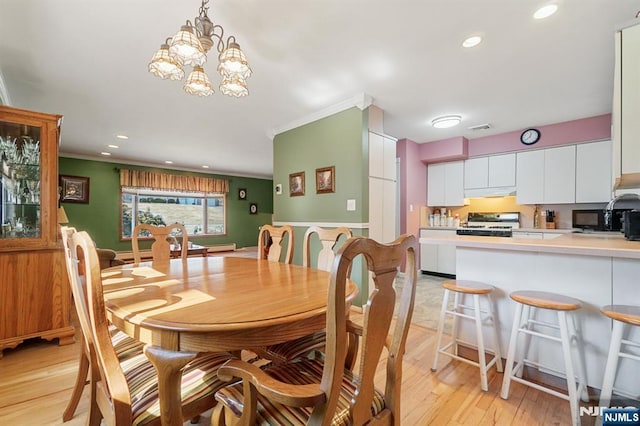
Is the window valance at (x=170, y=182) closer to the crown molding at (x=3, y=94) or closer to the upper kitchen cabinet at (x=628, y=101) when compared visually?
the crown molding at (x=3, y=94)

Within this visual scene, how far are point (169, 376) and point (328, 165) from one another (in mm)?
2875

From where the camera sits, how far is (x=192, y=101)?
10.6 ft

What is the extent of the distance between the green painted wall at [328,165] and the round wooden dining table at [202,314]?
1834 mm

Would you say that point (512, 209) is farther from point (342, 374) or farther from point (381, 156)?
point (342, 374)

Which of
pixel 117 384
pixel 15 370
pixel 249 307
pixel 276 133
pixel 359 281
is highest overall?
pixel 276 133

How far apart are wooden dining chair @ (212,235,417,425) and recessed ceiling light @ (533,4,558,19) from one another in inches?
81.3

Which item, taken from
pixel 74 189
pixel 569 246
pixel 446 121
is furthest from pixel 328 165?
pixel 74 189

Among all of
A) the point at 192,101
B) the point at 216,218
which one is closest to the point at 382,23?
the point at 192,101

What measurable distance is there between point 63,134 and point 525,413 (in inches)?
260

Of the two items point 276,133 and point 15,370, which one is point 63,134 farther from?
point 15,370

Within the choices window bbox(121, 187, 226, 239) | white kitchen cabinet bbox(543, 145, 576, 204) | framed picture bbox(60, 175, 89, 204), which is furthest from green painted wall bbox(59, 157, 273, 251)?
white kitchen cabinet bbox(543, 145, 576, 204)

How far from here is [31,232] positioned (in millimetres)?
2404

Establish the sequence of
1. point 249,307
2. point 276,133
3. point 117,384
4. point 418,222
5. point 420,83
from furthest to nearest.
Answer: point 418,222
point 276,133
point 420,83
point 249,307
point 117,384

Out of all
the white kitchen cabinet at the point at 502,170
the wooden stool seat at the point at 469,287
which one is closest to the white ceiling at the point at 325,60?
the white kitchen cabinet at the point at 502,170
